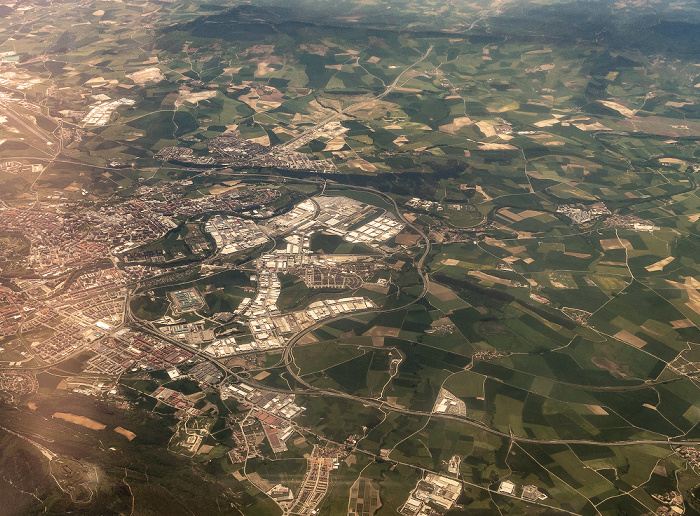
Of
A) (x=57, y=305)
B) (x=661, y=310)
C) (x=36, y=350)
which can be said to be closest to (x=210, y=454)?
(x=36, y=350)

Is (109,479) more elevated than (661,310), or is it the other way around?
(109,479)

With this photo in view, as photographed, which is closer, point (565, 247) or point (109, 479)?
point (109, 479)

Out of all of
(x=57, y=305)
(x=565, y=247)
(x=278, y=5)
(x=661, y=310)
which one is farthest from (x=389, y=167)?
(x=278, y=5)

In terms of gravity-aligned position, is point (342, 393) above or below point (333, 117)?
below

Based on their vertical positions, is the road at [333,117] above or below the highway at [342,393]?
above

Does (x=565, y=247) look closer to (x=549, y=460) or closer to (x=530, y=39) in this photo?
(x=549, y=460)

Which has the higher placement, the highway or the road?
the road

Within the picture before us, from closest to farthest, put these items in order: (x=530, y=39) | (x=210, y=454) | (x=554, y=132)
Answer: (x=210, y=454) < (x=554, y=132) < (x=530, y=39)

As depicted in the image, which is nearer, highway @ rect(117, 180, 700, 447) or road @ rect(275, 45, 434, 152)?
highway @ rect(117, 180, 700, 447)

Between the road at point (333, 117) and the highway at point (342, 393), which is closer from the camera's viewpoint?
the highway at point (342, 393)

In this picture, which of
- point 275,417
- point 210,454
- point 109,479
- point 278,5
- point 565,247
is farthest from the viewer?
point 278,5

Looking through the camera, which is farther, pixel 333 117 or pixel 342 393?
pixel 333 117
